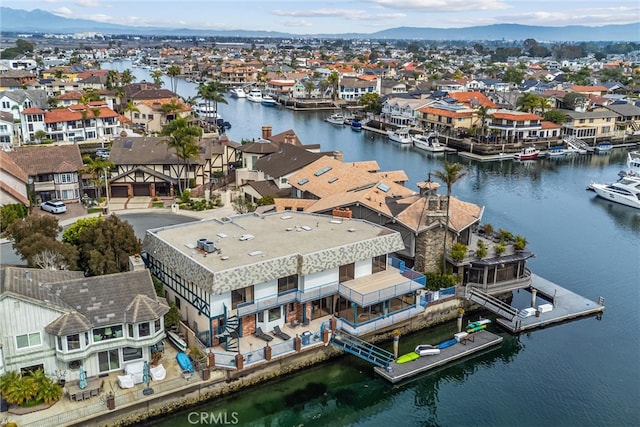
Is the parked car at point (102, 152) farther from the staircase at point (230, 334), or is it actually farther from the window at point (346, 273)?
the staircase at point (230, 334)

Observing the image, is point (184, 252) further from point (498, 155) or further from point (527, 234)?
point (498, 155)

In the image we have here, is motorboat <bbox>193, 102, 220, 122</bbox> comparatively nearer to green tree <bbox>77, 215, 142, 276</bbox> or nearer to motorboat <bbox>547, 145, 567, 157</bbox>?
motorboat <bbox>547, 145, 567, 157</bbox>

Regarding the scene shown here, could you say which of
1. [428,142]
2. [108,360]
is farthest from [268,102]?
[108,360]

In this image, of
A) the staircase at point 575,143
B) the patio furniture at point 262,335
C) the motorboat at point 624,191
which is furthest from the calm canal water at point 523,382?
the staircase at point 575,143

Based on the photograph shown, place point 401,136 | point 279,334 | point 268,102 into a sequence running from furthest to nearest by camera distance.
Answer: point 268,102
point 401,136
point 279,334

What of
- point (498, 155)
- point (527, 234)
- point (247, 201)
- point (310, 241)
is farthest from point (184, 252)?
point (498, 155)

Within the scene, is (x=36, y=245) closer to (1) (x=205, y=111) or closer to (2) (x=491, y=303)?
(2) (x=491, y=303)

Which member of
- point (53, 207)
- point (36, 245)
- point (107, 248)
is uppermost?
point (36, 245)
